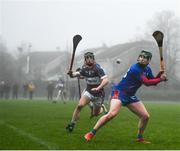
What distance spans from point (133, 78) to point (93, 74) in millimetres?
2618

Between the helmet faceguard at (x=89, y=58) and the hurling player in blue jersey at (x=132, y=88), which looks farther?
the helmet faceguard at (x=89, y=58)

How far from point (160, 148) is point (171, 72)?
68.3m

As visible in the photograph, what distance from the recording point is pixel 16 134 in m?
11.8

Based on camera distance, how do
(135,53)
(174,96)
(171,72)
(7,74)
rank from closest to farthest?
1. (174,96)
2. (171,72)
3. (135,53)
4. (7,74)

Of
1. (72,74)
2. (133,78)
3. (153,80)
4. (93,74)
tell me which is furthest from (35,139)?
(153,80)

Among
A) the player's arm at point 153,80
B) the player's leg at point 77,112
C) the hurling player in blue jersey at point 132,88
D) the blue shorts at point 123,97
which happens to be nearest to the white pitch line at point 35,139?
the hurling player in blue jersey at point 132,88

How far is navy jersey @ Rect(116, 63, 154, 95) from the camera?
10.1 metres

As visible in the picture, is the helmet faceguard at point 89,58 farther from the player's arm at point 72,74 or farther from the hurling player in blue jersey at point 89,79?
the player's arm at point 72,74

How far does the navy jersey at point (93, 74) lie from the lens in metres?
12.2

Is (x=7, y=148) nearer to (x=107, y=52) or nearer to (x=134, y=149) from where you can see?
(x=134, y=149)

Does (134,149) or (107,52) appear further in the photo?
(107,52)

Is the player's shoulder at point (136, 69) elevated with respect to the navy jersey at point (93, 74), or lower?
elevated

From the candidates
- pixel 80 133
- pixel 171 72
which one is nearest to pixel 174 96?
pixel 171 72

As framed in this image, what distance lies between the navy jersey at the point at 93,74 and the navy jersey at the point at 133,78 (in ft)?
5.85
